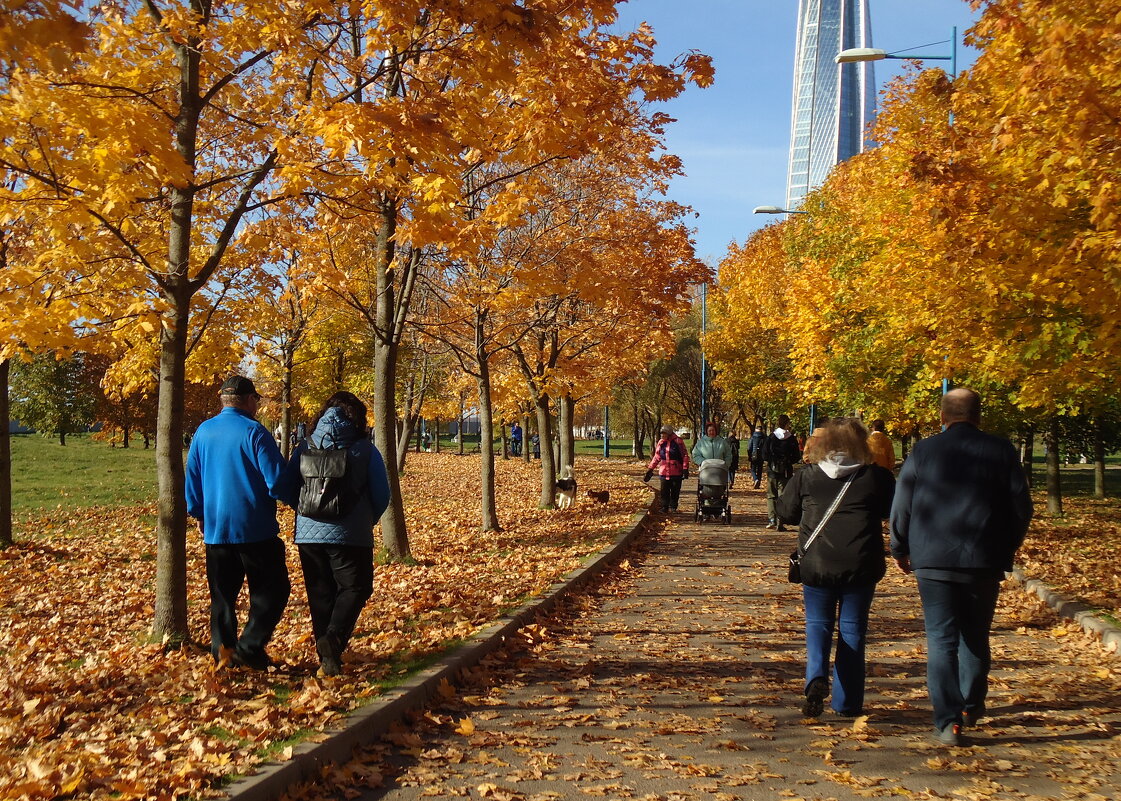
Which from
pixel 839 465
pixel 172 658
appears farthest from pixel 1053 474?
pixel 172 658

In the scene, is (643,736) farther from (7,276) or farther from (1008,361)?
(1008,361)

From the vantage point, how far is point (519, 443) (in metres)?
65.9

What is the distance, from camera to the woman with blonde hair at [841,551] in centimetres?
578

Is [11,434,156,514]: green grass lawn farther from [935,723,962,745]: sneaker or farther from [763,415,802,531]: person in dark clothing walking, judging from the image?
[935,723,962,745]: sneaker

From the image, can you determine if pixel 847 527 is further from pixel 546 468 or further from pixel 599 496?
pixel 546 468

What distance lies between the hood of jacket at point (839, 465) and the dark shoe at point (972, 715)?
58.0 inches

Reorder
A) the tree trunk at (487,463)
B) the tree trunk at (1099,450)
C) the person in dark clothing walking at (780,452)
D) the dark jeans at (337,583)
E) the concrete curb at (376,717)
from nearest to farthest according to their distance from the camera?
the concrete curb at (376,717) → the dark jeans at (337,583) → the tree trunk at (487,463) → the person in dark clothing walking at (780,452) → the tree trunk at (1099,450)

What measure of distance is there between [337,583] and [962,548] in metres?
3.68

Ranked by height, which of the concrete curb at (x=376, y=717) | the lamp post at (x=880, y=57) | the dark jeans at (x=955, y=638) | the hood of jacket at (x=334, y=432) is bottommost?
the concrete curb at (x=376, y=717)

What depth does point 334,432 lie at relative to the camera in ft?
19.9

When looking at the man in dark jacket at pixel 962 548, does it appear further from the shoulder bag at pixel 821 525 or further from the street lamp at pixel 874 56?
the street lamp at pixel 874 56

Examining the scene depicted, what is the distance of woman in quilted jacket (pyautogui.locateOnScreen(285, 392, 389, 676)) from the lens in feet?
19.6

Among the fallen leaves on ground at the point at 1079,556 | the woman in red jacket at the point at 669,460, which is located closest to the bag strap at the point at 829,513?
the fallen leaves on ground at the point at 1079,556

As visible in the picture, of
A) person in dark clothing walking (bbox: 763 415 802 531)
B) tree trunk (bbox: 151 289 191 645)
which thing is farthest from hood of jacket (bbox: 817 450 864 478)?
person in dark clothing walking (bbox: 763 415 802 531)
